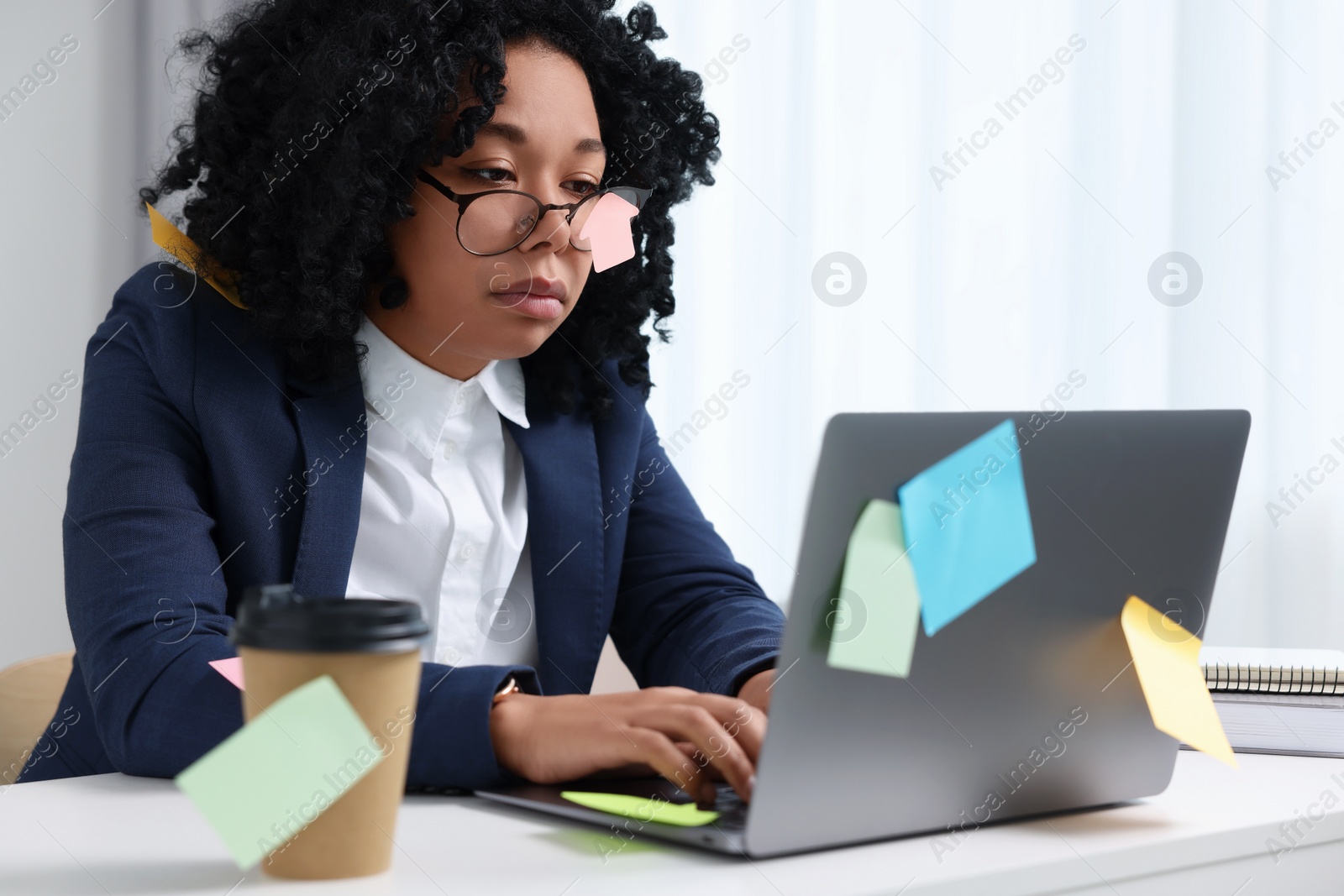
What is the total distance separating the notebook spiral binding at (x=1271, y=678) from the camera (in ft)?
3.52

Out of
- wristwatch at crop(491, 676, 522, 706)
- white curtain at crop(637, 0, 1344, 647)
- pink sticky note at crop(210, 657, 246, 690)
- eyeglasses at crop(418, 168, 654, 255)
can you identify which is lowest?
pink sticky note at crop(210, 657, 246, 690)

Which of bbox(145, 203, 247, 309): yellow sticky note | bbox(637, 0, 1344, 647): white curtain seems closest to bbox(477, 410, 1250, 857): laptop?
bbox(145, 203, 247, 309): yellow sticky note

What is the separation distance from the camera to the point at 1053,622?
65cm

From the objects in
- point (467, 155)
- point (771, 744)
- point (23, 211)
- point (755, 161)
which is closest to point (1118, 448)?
point (771, 744)

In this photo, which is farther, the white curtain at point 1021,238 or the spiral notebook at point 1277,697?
the white curtain at point 1021,238

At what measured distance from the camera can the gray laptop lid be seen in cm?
55

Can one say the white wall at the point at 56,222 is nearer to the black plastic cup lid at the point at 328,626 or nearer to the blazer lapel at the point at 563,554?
the blazer lapel at the point at 563,554

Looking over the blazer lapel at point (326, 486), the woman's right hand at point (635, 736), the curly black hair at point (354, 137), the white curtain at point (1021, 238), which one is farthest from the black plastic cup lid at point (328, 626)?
the white curtain at point (1021, 238)

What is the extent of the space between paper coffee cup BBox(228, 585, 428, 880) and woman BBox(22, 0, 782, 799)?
286 millimetres

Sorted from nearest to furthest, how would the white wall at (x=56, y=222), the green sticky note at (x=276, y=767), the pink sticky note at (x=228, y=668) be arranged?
the green sticky note at (x=276, y=767)
the pink sticky note at (x=228, y=668)
the white wall at (x=56, y=222)

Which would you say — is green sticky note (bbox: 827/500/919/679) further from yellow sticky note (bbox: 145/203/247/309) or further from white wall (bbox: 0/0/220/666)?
white wall (bbox: 0/0/220/666)

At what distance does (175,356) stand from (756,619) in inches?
23.8

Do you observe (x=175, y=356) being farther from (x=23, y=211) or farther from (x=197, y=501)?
(x=23, y=211)

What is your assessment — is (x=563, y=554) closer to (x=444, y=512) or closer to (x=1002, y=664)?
(x=444, y=512)
